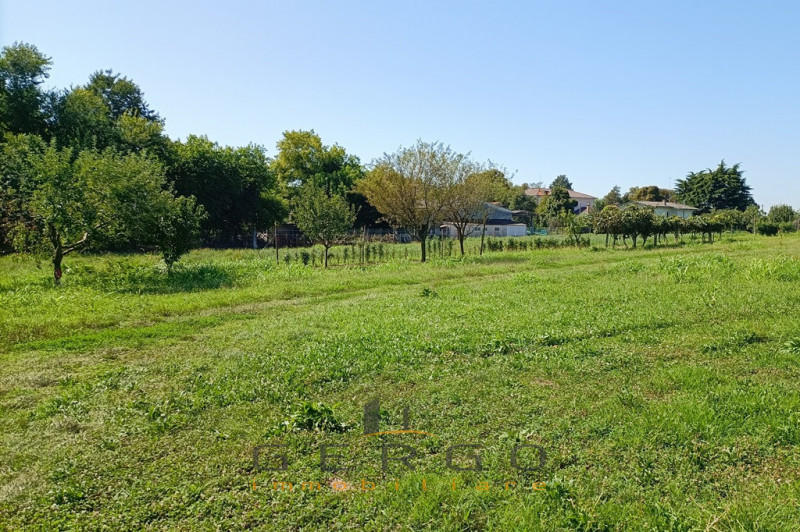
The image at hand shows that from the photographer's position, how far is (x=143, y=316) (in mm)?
9672

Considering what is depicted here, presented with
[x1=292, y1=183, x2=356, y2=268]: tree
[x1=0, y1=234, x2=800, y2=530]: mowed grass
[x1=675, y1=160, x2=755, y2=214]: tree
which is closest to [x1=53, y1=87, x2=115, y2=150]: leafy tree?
[x1=292, y1=183, x2=356, y2=268]: tree

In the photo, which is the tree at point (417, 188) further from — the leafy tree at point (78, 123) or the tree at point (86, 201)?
the leafy tree at point (78, 123)

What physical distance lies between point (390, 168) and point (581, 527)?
22892 mm

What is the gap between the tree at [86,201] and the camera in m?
13.6

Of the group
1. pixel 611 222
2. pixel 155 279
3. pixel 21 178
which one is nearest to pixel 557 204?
pixel 611 222

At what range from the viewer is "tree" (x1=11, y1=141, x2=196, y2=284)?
44.7ft

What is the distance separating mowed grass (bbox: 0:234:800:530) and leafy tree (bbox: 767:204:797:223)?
177ft

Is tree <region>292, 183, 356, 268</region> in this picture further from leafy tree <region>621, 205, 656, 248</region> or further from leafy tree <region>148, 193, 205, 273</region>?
leafy tree <region>621, 205, 656, 248</region>

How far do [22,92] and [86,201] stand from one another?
57.8ft

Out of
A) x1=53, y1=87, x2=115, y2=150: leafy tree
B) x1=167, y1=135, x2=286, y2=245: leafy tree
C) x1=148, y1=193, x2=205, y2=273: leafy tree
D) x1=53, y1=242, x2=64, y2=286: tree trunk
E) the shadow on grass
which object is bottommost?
the shadow on grass

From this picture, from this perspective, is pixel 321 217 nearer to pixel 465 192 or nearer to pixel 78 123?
pixel 465 192

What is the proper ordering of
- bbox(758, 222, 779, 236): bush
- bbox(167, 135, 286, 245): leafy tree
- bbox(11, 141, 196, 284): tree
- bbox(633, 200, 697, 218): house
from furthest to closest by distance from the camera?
bbox(633, 200, 697, 218): house, bbox(758, 222, 779, 236): bush, bbox(167, 135, 286, 245): leafy tree, bbox(11, 141, 196, 284): tree

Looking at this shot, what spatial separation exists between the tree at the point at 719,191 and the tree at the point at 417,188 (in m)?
65.0

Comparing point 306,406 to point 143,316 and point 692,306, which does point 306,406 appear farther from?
point 692,306
